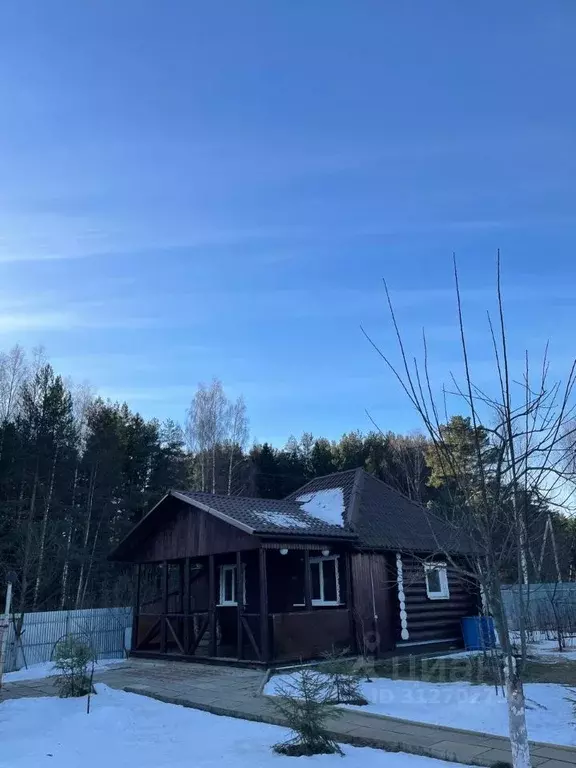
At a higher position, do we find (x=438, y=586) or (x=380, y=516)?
(x=380, y=516)

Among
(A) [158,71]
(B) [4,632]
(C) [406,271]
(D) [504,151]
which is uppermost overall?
(A) [158,71]

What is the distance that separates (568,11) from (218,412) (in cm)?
2910

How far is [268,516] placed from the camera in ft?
47.8

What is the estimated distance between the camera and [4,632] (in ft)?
36.0

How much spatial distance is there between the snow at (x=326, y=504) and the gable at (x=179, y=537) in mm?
2836

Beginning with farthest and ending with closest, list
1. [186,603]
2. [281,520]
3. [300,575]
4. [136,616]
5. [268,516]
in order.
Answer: [136,616] < [300,575] < [186,603] < [268,516] < [281,520]

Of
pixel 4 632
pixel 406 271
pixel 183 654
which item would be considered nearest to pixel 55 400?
pixel 183 654

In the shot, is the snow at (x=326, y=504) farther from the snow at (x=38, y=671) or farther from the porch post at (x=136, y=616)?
the snow at (x=38, y=671)

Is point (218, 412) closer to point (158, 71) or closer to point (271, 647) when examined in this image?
point (271, 647)

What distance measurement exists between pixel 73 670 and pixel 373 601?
7.60 metres

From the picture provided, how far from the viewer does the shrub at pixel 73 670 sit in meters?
9.86

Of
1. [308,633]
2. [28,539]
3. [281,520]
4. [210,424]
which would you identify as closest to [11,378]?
[28,539]

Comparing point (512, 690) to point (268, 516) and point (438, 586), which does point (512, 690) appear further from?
point (438, 586)

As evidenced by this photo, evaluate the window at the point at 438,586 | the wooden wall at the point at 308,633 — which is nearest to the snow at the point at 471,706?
the wooden wall at the point at 308,633
